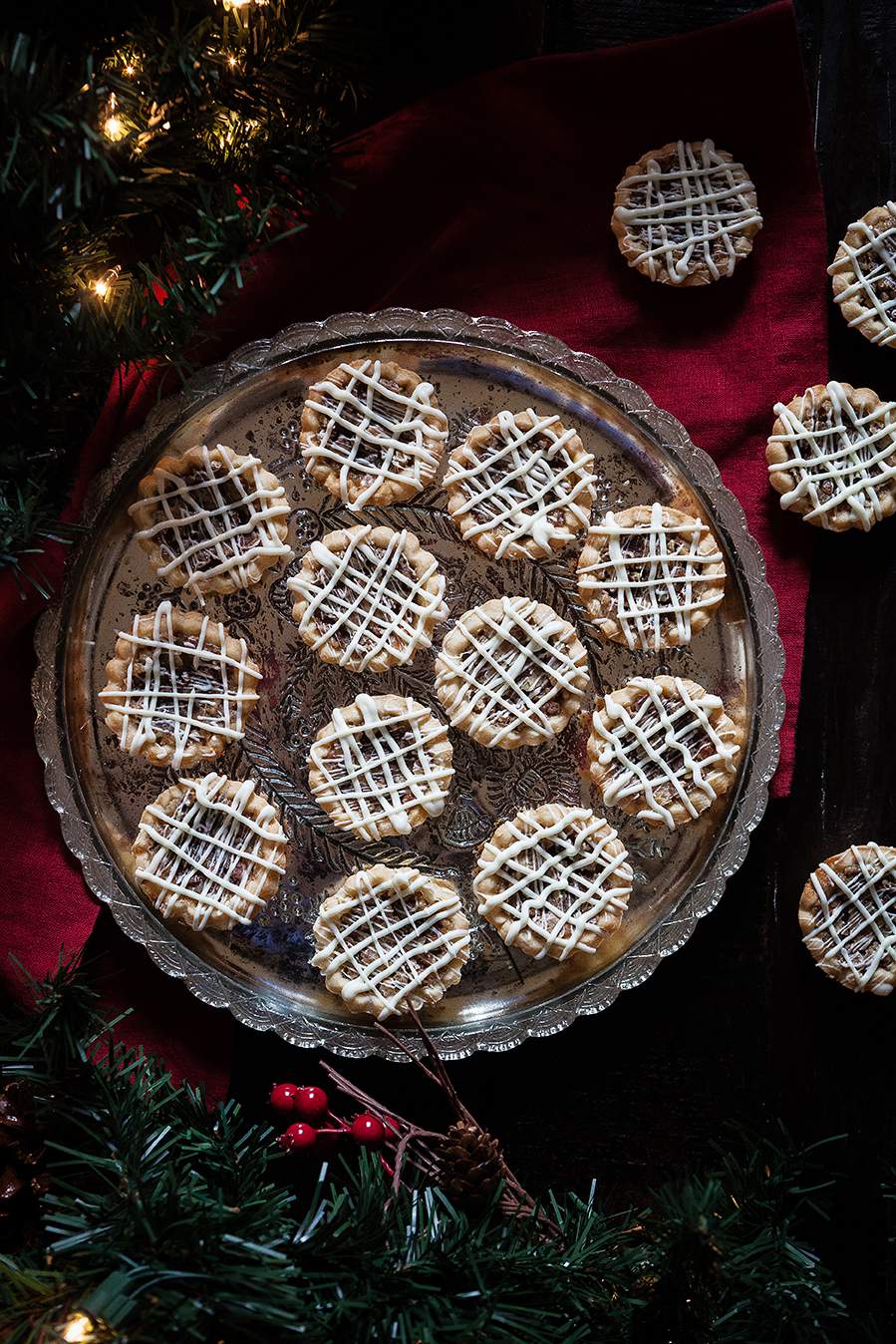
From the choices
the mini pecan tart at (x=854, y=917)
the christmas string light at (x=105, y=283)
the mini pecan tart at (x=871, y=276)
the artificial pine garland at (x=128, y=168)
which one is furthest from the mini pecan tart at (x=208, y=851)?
the mini pecan tart at (x=871, y=276)

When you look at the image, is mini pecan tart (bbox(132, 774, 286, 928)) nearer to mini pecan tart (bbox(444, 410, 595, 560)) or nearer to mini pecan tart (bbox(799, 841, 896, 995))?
mini pecan tart (bbox(444, 410, 595, 560))

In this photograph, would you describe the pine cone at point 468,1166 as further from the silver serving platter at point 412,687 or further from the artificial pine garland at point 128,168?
the artificial pine garland at point 128,168

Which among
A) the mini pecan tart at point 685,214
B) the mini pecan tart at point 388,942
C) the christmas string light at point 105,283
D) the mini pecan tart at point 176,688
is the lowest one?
the mini pecan tart at point 388,942

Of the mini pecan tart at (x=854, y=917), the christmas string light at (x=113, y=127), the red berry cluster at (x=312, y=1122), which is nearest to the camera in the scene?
the christmas string light at (x=113, y=127)

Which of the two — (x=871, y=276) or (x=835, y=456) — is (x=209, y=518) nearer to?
(x=835, y=456)

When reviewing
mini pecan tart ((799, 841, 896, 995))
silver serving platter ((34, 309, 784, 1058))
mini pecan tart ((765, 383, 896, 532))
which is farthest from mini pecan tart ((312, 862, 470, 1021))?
mini pecan tart ((765, 383, 896, 532))

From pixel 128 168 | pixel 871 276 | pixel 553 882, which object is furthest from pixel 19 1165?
pixel 871 276
